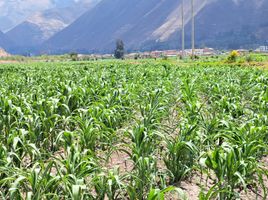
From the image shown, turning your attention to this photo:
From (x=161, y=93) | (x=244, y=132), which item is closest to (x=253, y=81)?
(x=161, y=93)

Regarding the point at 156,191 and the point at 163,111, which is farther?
the point at 163,111

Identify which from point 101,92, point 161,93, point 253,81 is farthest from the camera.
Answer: point 253,81

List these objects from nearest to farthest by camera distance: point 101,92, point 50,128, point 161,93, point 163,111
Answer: point 50,128
point 163,111
point 161,93
point 101,92

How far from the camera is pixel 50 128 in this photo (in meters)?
6.47

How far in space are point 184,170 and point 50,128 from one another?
2429 millimetres

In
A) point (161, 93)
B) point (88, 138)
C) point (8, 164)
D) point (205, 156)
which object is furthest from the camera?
point (161, 93)

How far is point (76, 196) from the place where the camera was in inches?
138

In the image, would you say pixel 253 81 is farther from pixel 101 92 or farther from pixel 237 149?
pixel 237 149

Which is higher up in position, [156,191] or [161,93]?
[161,93]

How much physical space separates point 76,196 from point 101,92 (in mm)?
5802

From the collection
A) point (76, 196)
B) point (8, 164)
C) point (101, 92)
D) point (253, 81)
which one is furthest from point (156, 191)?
point (253, 81)

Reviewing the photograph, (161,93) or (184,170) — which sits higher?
(161,93)

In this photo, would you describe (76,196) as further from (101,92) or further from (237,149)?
(101,92)

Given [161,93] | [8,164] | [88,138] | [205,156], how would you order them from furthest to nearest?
[161,93]
[88,138]
[205,156]
[8,164]
